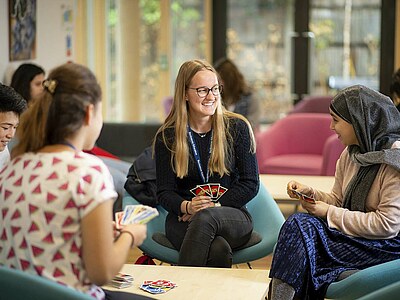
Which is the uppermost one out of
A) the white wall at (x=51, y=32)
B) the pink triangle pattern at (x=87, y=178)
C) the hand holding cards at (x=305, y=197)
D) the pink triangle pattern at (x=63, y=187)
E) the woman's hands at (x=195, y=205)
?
the white wall at (x=51, y=32)

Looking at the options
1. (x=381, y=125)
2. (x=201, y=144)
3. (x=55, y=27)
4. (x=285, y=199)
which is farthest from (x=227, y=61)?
(x=381, y=125)

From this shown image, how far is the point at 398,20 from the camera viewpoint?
37.3 ft

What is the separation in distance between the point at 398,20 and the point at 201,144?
728 cm

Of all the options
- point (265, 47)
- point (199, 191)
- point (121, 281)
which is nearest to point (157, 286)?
point (121, 281)

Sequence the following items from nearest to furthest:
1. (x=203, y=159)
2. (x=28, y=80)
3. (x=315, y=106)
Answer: (x=203, y=159) < (x=28, y=80) < (x=315, y=106)

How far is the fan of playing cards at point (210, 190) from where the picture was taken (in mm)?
4621

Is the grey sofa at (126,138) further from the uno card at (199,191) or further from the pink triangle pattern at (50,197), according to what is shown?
the pink triangle pattern at (50,197)

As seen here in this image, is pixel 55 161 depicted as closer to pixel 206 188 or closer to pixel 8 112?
pixel 8 112

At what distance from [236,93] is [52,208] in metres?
5.34

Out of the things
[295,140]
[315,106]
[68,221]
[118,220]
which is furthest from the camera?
[315,106]

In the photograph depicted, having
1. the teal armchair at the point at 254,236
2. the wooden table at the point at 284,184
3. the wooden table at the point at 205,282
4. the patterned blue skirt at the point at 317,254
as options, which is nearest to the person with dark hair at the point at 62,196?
the wooden table at the point at 205,282

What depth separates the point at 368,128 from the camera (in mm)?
4133

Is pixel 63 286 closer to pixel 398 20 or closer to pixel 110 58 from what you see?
pixel 110 58

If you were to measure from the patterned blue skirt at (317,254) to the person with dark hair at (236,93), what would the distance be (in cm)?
384
